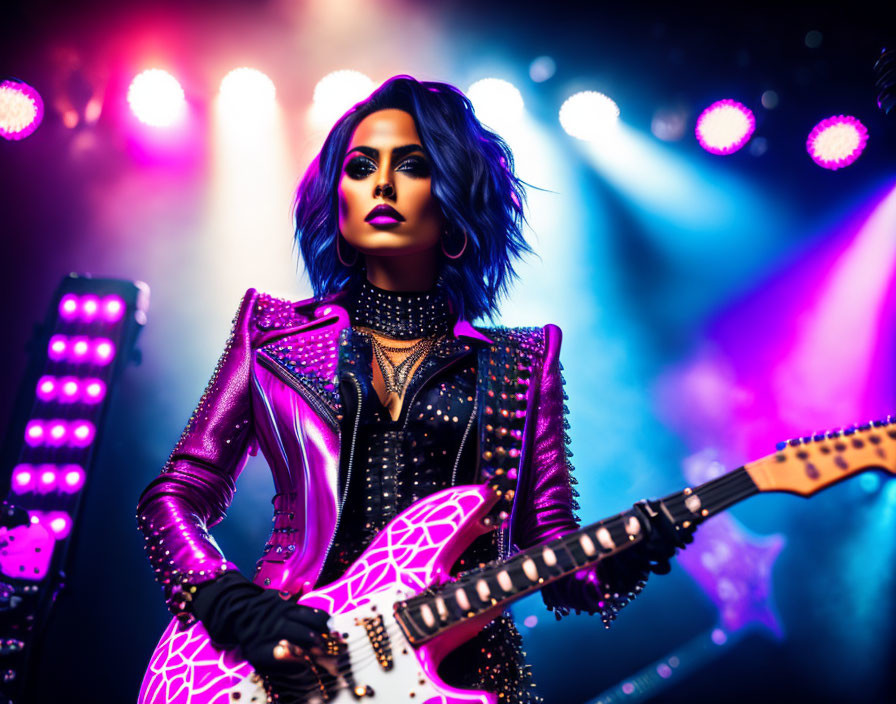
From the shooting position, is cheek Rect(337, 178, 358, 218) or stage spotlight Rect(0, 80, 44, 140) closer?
cheek Rect(337, 178, 358, 218)

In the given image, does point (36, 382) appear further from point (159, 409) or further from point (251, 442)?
point (251, 442)

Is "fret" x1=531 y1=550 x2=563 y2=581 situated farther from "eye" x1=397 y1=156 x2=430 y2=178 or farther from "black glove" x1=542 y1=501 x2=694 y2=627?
"eye" x1=397 y1=156 x2=430 y2=178

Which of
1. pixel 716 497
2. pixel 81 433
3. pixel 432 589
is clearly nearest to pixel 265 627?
pixel 432 589

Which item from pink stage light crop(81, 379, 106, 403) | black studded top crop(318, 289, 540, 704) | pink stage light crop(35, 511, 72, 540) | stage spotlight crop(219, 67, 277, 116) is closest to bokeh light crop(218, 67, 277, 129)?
stage spotlight crop(219, 67, 277, 116)

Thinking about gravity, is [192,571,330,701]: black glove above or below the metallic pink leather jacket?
below

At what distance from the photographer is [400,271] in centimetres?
198

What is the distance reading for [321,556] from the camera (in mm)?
1538

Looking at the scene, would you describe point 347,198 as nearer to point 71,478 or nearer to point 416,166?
point 416,166

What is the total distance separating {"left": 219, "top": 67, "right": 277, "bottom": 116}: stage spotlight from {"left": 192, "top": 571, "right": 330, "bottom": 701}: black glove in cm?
374

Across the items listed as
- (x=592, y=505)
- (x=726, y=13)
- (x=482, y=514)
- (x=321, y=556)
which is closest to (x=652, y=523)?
(x=482, y=514)

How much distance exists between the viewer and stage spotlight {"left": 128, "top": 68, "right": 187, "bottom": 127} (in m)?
4.22

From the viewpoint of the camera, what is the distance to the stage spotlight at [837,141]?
4676mm

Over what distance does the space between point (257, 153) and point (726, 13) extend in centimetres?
327

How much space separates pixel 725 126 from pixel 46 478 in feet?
15.8
